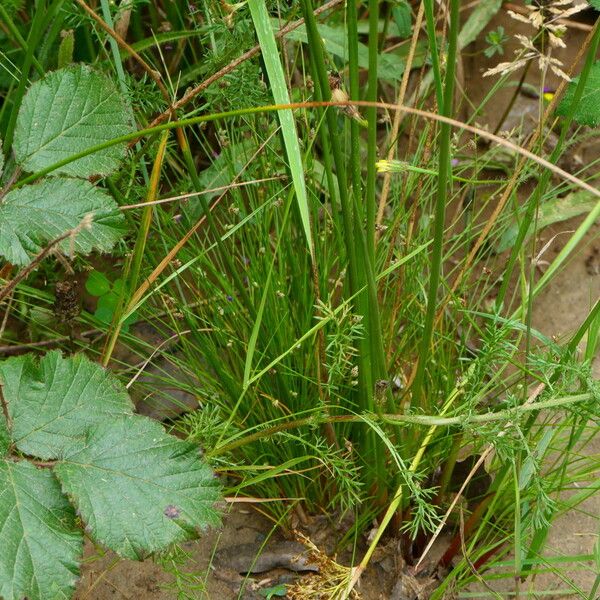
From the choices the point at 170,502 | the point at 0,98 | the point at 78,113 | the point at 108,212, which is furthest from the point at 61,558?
the point at 0,98

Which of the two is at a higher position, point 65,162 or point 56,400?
point 65,162

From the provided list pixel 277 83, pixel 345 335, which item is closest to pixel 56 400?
pixel 345 335

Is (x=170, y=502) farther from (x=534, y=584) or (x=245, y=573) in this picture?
(x=534, y=584)

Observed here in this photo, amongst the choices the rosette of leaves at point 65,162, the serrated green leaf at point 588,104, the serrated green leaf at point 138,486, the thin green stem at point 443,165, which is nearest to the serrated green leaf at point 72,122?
the rosette of leaves at point 65,162

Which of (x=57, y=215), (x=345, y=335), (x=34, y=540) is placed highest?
(x=57, y=215)

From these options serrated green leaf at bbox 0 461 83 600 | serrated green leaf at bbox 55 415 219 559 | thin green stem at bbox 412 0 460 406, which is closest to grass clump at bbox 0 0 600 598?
thin green stem at bbox 412 0 460 406

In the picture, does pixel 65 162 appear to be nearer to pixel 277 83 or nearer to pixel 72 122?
pixel 72 122
